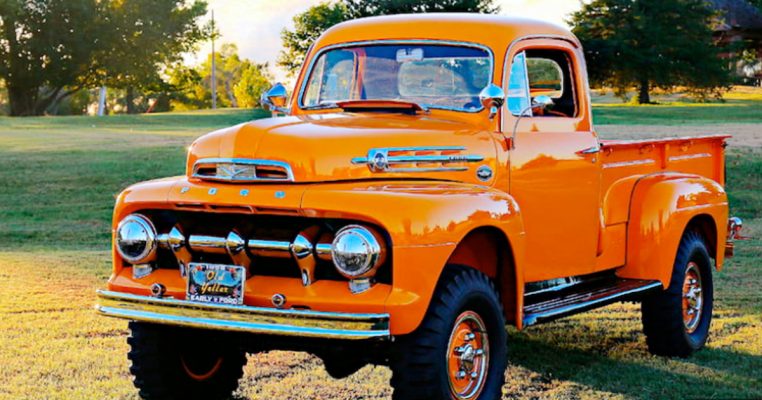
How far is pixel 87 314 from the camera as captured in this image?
9.84 metres

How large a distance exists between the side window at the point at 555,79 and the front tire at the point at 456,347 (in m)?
1.77

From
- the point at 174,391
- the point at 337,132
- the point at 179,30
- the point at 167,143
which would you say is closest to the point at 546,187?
the point at 337,132

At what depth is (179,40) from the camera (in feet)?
217

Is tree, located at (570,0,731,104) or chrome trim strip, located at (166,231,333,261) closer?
chrome trim strip, located at (166,231,333,261)

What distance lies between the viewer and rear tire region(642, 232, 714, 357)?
27.4 ft

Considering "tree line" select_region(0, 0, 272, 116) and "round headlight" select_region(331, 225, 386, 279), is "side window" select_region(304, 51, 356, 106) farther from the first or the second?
"tree line" select_region(0, 0, 272, 116)

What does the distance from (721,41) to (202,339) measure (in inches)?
2730

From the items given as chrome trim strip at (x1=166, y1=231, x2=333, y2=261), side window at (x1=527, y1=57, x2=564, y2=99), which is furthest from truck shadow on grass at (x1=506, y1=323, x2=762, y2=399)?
chrome trim strip at (x1=166, y1=231, x2=333, y2=261)

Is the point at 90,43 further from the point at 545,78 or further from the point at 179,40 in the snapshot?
the point at 545,78

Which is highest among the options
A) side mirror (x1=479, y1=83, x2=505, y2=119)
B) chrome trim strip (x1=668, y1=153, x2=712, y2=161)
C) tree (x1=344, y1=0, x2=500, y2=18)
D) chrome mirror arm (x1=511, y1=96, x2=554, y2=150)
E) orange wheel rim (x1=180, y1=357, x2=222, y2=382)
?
tree (x1=344, y1=0, x2=500, y2=18)

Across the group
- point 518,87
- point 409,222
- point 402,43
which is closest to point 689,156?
point 518,87

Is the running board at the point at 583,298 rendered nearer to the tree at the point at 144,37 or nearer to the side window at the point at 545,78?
the side window at the point at 545,78

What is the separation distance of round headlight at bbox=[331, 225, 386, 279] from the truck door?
149 centimetres

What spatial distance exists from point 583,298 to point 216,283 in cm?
254
